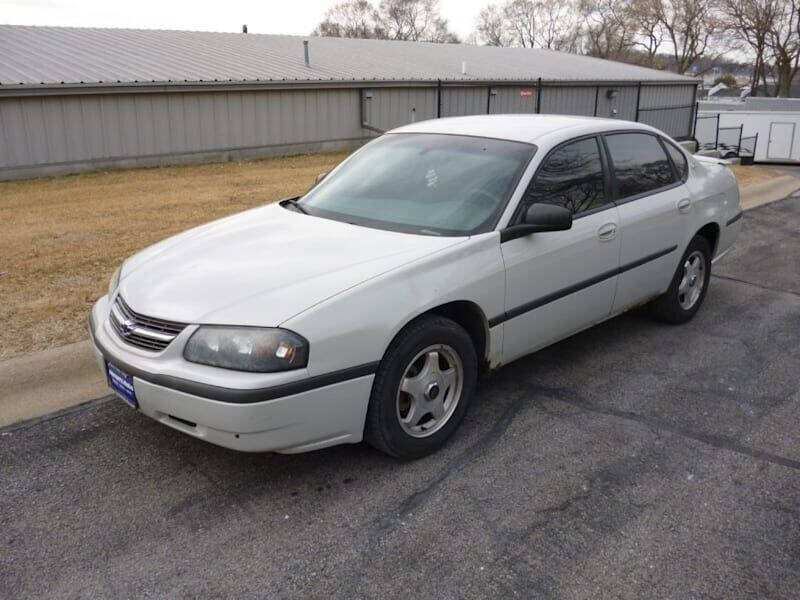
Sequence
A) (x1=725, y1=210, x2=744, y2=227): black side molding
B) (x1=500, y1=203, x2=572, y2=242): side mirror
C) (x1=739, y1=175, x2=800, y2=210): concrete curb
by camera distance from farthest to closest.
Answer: (x1=739, y1=175, x2=800, y2=210): concrete curb < (x1=725, y1=210, x2=744, y2=227): black side molding < (x1=500, y1=203, x2=572, y2=242): side mirror

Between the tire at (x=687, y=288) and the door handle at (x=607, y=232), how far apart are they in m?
1.08

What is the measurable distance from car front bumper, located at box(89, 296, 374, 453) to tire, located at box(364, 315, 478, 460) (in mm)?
105

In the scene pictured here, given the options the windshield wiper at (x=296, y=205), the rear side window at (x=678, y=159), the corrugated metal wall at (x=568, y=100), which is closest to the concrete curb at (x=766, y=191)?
the rear side window at (x=678, y=159)

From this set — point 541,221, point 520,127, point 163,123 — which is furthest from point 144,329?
point 163,123

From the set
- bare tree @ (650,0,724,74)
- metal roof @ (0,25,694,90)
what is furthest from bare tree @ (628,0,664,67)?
metal roof @ (0,25,694,90)

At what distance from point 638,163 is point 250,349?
10.8 ft

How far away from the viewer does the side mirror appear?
3838 millimetres

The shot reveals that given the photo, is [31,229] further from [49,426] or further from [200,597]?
[200,597]

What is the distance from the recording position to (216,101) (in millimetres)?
16750

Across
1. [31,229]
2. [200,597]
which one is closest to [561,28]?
[31,229]

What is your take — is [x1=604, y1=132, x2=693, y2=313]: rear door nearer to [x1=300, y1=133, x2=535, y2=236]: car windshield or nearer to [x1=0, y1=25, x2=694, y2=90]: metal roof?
[x1=300, y1=133, x2=535, y2=236]: car windshield

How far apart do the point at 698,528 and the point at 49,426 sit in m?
3.25

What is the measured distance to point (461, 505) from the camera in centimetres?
323

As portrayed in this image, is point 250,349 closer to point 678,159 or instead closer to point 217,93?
point 678,159
